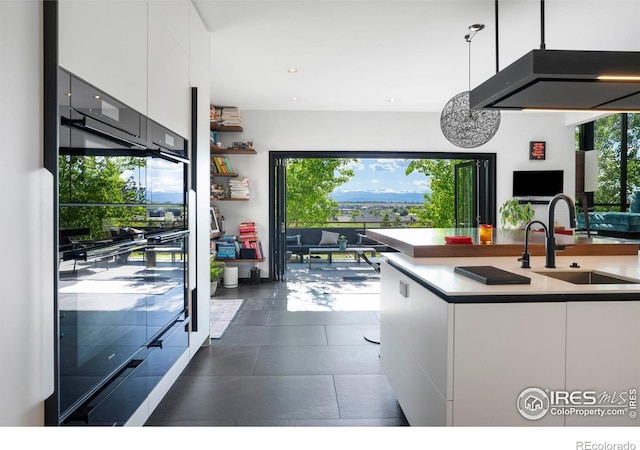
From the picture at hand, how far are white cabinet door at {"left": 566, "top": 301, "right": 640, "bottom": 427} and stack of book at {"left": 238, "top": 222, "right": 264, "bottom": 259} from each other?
505 centimetres

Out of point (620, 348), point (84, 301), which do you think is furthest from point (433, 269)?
point (84, 301)

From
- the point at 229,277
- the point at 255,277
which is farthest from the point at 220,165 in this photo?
the point at 255,277

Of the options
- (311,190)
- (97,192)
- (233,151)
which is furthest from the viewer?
(311,190)

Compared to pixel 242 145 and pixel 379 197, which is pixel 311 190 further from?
pixel 242 145

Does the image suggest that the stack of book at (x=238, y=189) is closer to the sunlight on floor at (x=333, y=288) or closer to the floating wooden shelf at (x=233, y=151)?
the floating wooden shelf at (x=233, y=151)

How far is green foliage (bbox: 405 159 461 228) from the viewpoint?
10.0 m

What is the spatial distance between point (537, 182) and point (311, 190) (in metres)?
6.04

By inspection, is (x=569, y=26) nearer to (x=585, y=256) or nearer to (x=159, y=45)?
(x=585, y=256)

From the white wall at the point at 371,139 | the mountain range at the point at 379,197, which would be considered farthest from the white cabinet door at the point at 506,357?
the mountain range at the point at 379,197

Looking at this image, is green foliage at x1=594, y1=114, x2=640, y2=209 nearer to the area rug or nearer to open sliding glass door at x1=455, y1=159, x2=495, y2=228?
open sliding glass door at x1=455, y1=159, x2=495, y2=228

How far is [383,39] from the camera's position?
3750 millimetres

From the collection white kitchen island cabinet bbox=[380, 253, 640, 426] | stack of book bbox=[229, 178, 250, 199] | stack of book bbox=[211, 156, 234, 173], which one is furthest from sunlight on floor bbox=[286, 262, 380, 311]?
white kitchen island cabinet bbox=[380, 253, 640, 426]

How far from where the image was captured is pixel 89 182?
1559 millimetres

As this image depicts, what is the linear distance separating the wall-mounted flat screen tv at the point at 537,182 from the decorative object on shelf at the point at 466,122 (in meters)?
2.57
